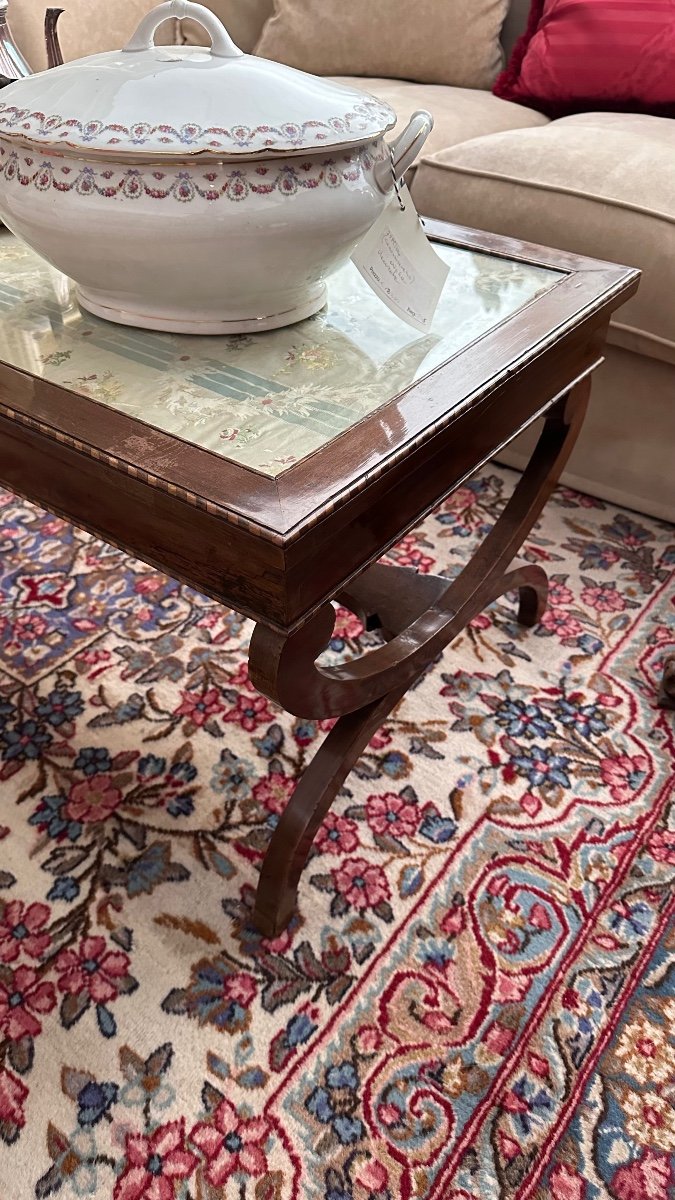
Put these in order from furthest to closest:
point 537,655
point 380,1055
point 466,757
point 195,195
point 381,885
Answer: point 537,655 → point 466,757 → point 381,885 → point 380,1055 → point 195,195

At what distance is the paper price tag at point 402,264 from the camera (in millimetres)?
761

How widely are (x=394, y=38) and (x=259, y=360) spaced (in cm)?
151

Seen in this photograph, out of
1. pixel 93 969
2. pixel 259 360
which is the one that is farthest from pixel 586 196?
pixel 93 969

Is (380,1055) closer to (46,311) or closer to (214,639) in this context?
(214,639)

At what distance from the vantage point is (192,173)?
0.65 meters

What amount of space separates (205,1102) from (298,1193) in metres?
0.10

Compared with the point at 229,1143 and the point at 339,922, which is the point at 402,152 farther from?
the point at 229,1143

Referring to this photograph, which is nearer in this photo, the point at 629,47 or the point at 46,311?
the point at 46,311

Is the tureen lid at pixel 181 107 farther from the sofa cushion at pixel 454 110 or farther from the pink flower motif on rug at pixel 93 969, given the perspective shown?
the sofa cushion at pixel 454 110

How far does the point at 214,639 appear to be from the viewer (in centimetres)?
120

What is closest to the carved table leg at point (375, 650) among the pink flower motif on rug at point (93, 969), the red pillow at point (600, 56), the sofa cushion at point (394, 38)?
the pink flower motif on rug at point (93, 969)

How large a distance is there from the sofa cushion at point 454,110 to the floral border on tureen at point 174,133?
3.11 ft

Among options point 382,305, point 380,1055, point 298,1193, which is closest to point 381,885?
point 380,1055

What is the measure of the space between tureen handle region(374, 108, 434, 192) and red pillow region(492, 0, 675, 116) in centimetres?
110
